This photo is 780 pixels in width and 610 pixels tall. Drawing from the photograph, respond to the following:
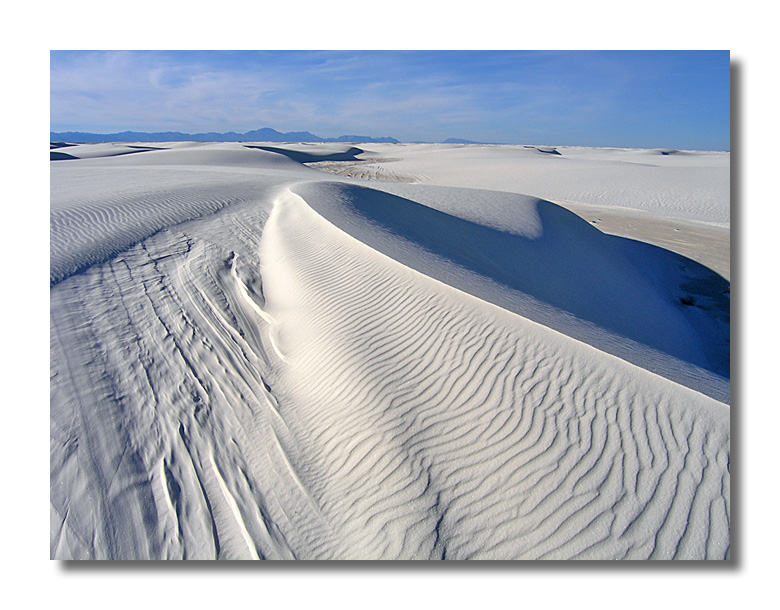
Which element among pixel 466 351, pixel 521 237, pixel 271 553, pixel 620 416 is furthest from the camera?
pixel 521 237

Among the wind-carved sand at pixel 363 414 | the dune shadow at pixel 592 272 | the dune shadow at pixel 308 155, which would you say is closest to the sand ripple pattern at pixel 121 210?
the wind-carved sand at pixel 363 414

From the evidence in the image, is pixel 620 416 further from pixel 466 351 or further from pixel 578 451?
pixel 466 351

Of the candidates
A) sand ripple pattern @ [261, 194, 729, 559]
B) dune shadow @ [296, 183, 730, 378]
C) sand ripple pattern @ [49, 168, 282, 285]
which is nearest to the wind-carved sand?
sand ripple pattern @ [261, 194, 729, 559]

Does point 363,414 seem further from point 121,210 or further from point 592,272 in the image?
point 121,210

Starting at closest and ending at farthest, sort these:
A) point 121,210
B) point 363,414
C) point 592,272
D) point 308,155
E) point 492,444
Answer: point 492,444 < point 363,414 < point 121,210 < point 592,272 < point 308,155

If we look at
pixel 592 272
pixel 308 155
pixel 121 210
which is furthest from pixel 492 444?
pixel 308 155

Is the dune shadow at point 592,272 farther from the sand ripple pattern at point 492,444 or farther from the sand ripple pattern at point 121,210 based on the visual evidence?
the sand ripple pattern at point 121,210
